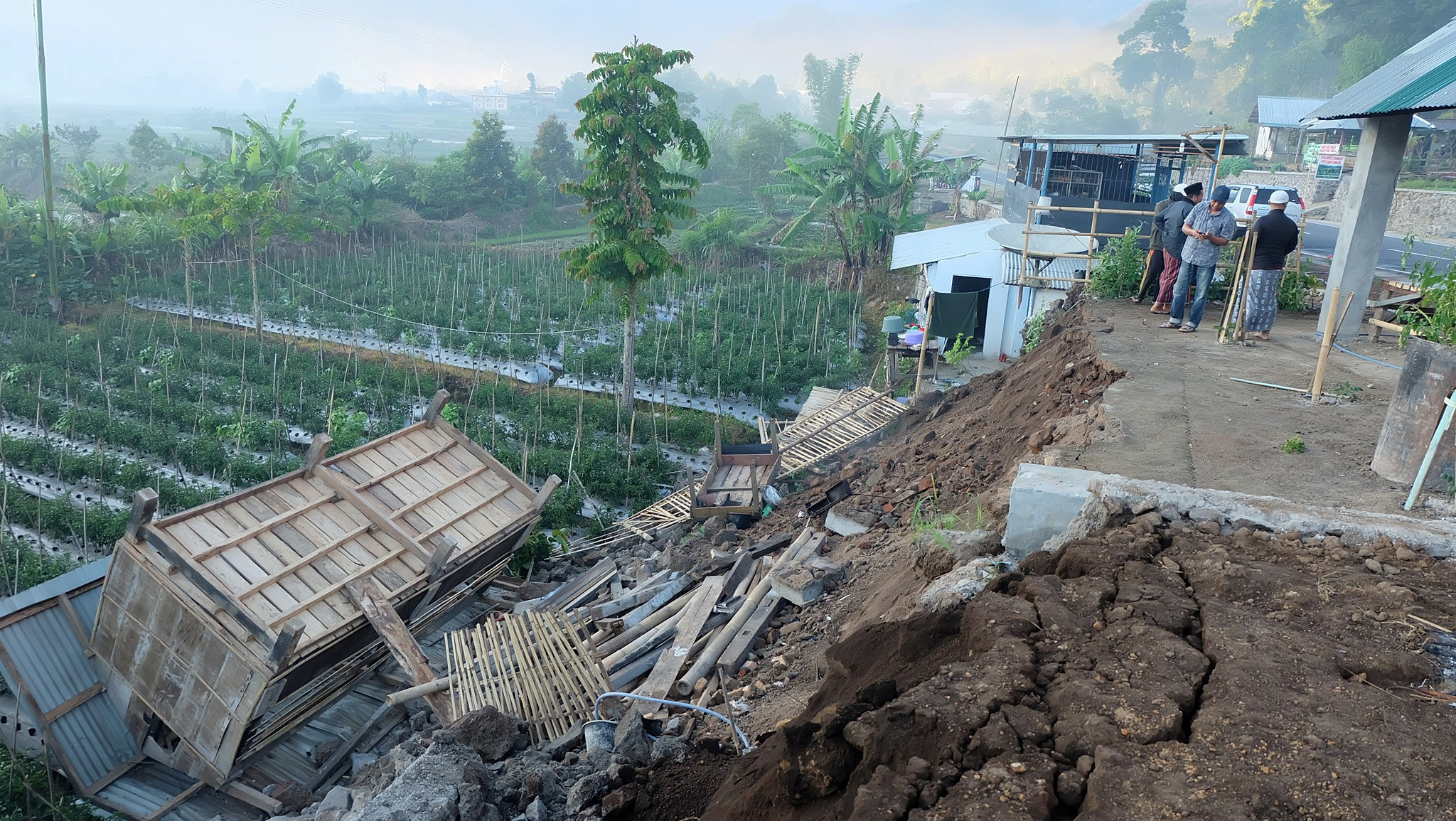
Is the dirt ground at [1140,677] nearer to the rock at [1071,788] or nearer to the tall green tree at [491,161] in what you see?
the rock at [1071,788]

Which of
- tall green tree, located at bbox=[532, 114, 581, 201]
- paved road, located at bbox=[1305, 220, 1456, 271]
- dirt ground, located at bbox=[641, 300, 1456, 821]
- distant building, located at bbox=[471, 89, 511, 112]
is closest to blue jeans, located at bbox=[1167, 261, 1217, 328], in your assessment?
dirt ground, located at bbox=[641, 300, 1456, 821]

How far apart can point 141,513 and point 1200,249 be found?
9521 millimetres

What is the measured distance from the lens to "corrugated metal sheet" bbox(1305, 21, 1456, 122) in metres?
7.04

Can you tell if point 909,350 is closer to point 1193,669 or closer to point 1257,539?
point 1257,539

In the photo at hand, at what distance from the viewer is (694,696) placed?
17.5ft

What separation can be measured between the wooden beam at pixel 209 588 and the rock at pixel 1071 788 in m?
5.30

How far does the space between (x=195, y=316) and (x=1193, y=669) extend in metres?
22.9

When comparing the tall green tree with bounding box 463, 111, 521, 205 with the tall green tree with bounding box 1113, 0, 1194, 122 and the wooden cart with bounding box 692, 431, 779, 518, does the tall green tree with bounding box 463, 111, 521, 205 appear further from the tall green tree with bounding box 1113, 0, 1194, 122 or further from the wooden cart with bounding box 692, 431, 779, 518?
the tall green tree with bounding box 1113, 0, 1194, 122

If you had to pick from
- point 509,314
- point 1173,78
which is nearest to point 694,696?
point 509,314

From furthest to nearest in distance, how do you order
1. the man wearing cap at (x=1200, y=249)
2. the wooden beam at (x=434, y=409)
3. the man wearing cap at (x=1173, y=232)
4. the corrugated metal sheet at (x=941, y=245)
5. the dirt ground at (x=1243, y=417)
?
the corrugated metal sheet at (x=941, y=245), the man wearing cap at (x=1173, y=232), the wooden beam at (x=434, y=409), the man wearing cap at (x=1200, y=249), the dirt ground at (x=1243, y=417)

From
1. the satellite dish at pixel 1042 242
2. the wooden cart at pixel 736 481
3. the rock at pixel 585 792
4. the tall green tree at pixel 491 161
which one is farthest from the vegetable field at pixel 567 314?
the rock at pixel 585 792

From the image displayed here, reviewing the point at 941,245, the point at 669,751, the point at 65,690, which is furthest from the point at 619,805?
the point at 941,245

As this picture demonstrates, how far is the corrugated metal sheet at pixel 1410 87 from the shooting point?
704 cm

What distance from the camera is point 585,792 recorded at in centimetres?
403
